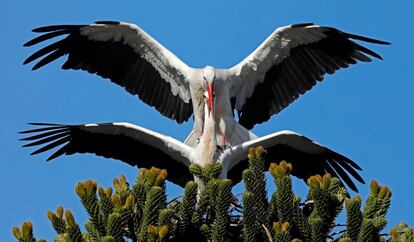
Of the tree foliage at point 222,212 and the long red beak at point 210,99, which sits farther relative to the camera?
the long red beak at point 210,99

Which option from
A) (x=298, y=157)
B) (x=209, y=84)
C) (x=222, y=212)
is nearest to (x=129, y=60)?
(x=209, y=84)

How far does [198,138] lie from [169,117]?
1273mm

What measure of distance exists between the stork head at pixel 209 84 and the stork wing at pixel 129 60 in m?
0.57

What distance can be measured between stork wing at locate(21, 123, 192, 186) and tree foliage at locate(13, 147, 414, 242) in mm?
4123

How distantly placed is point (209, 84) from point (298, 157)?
1426mm

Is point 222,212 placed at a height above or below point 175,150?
below

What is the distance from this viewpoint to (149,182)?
9.28 m

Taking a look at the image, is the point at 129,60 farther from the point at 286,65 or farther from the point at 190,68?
the point at 286,65

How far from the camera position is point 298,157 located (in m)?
14.0

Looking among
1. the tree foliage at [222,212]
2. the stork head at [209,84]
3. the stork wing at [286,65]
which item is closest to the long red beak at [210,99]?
the stork head at [209,84]

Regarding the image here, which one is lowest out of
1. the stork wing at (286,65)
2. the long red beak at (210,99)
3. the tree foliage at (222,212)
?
the tree foliage at (222,212)

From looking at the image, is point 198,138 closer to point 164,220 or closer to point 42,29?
point 42,29

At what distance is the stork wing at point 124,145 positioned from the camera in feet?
45.4

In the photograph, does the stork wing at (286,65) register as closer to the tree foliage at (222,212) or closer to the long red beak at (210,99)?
the long red beak at (210,99)
